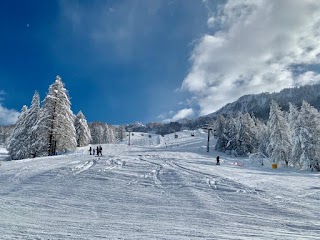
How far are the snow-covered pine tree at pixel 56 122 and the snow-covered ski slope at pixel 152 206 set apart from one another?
20583 mm

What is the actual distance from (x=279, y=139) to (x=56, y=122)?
35.1 m

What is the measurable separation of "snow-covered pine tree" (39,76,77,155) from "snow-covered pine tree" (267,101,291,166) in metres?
32.1

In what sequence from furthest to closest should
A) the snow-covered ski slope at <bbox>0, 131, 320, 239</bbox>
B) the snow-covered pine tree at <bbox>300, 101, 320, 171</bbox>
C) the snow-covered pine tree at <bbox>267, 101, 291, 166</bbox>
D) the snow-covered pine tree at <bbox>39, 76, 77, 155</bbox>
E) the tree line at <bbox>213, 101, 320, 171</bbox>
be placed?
the snow-covered pine tree at <bbox>267, 101, 291, 166</bbox> < the snow-covered pine tree at <bbox>39, 76, 77, 155</bbox> < the tree line at <bbox>213, 101, 320, 171</bbox> < the snow-covered pine tree at <bbox>300, 101, 320, 171</bbox> < the snow-covered ski slope at <bbox>0, 131, 320, 239</bbox>

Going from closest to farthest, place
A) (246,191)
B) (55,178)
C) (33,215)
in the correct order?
(33,215) < (246,191) < (55,178)

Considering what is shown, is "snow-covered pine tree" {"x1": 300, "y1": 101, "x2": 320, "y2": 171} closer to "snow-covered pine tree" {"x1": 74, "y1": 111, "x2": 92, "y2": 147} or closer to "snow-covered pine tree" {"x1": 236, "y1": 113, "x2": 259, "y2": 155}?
"snow-covered pine tree" {"x1": 236, "y1": 113, "x2": 259, "y2": 155}

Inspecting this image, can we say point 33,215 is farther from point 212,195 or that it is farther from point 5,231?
point 212,195

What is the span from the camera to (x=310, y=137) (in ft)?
133

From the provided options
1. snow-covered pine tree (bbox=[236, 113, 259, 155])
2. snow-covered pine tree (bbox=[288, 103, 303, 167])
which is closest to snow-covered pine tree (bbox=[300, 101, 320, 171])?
snow-covered pine tree (bbox=[288, 103, 303, 167])

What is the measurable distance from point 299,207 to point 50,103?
3898cm

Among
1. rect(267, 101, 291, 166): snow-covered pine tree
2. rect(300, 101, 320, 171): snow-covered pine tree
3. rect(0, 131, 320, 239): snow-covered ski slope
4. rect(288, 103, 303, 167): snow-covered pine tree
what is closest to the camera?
rect(0, 131, 320, 239): snow-covered ski slope

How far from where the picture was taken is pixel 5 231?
10.8m

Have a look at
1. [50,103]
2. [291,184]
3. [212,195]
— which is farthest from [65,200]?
[50,103]

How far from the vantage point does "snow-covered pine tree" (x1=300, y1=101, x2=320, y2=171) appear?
129ft

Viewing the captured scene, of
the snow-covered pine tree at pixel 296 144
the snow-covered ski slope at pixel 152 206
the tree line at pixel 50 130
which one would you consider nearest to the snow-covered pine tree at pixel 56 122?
the tree line at pixel 50 130
